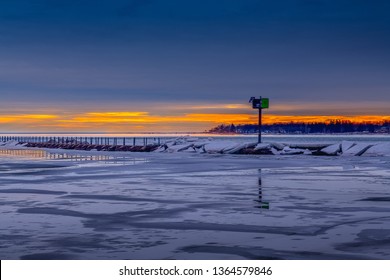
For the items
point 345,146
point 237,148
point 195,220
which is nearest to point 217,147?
point 237,148

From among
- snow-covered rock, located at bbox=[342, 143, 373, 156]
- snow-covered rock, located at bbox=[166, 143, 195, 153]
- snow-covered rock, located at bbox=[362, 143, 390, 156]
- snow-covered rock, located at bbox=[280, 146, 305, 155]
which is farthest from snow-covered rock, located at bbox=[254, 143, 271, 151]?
snow-covered rock, located at bbox=[362, 143, 390, 156]

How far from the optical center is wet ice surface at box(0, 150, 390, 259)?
923 cm

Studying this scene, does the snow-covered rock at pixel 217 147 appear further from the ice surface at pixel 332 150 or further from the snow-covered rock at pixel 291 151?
the ice surface at pixel 332 150

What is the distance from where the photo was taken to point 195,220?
12.5m

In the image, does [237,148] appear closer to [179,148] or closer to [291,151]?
[291,151]

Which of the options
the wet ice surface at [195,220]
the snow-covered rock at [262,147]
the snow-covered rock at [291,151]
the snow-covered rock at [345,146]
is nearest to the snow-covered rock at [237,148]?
the snow-covered rock at [262,147]

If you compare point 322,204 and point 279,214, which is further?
point 322,204

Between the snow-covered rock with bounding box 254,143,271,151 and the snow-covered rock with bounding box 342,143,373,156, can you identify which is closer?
the snow-covered rock with bounding box 342,143,373,156

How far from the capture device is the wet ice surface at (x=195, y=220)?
923cm

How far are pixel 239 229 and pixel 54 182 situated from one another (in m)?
12.2

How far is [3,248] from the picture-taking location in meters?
9.41

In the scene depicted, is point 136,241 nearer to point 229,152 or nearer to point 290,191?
point 290,191

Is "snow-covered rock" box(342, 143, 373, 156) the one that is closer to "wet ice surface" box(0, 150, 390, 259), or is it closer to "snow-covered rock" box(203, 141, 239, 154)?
"snow-covered rock" box(203, 141, 239, 154)
